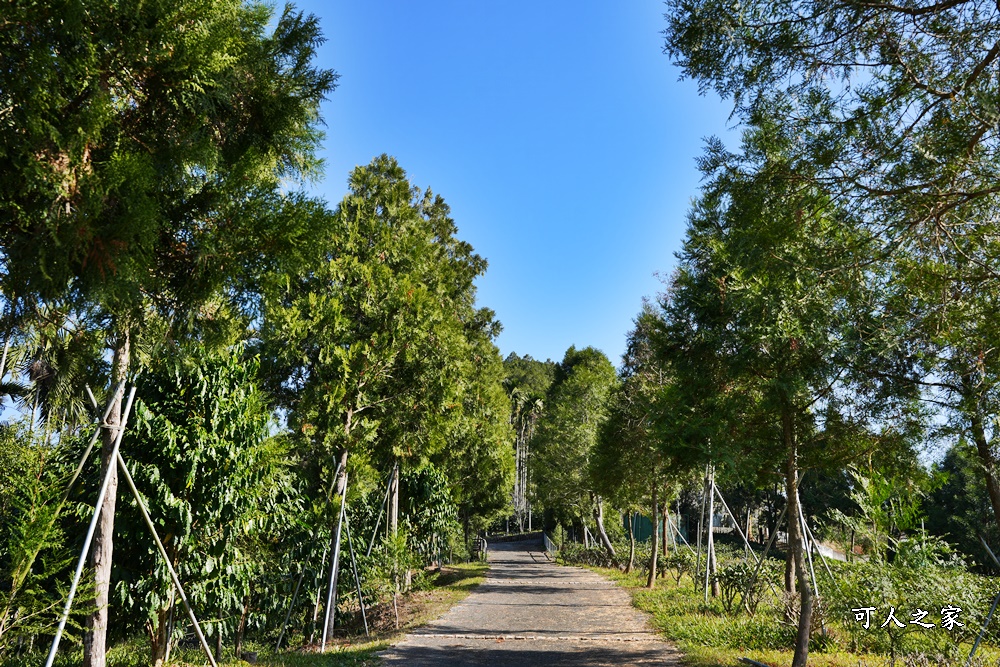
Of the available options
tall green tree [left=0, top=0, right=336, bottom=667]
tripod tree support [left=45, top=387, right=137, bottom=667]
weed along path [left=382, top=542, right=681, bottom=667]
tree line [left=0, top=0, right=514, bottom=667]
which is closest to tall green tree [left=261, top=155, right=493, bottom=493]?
tree line [left=0, top=0, right=514, bottom=667]

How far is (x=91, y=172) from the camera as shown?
339 centimetres

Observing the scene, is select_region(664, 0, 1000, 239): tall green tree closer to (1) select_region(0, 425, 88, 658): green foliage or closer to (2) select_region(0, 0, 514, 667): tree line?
(2) select_region(0, 0, 514, 667): tree line

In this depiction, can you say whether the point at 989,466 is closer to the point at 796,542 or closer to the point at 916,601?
the point at 916,601

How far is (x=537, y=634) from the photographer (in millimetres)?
11094

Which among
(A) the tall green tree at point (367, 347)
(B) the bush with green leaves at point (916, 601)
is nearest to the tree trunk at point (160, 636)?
(A) the tall green tree at point (367, 347)

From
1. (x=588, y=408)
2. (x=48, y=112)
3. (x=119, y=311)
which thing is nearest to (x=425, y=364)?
(x=119, y=311)

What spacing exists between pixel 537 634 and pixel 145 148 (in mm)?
10012

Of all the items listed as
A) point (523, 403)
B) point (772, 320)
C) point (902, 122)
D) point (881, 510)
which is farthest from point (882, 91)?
point (523, 403)

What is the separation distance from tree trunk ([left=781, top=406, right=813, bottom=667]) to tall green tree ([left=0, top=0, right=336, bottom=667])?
6.48 metres

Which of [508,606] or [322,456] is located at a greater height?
[322,456]

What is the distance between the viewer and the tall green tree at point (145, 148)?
3.25m

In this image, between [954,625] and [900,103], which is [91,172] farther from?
[954,625]

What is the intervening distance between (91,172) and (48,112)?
345mm

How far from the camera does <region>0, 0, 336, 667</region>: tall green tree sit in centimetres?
325
